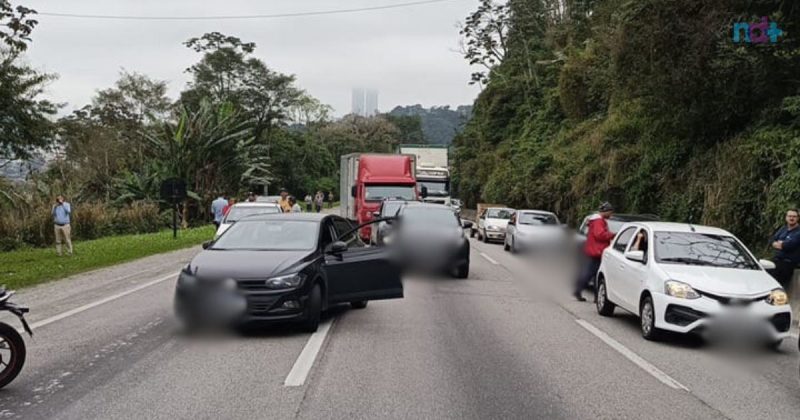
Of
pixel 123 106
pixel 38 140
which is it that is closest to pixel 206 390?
pixel 38 140

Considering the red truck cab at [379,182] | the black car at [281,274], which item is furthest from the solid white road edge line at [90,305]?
the red truck cab at [379,182]

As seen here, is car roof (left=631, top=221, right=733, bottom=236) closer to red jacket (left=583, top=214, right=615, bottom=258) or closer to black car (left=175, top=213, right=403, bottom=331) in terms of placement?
red jacket (left=583, top=214, right=615, bottom=258)

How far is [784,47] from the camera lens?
Answer: 1611 centimetres

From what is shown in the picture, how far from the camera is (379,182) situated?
2716 centimetres

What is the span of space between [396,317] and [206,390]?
15.3 ft

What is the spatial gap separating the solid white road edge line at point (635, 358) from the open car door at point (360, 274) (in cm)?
274

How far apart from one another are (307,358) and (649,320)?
14.6 ft

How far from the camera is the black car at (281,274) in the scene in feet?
28.9

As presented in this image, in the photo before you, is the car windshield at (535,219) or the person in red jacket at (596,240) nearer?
the person in red jacket at (596,240)

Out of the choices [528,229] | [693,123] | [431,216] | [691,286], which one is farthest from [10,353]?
[693,123]

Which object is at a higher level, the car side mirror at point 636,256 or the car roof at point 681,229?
the car roof at point 681,229

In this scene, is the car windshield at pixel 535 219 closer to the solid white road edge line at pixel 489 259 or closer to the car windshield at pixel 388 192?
the solid white road edge line at pixel 489 259

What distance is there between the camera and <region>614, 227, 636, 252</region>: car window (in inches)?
449

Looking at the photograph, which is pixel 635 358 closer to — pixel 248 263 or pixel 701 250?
pixel 701 250
